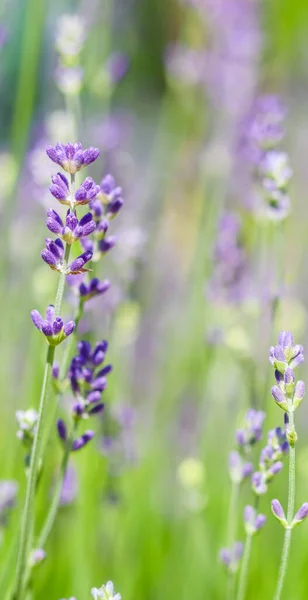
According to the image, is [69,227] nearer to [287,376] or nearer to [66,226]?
[66,226]

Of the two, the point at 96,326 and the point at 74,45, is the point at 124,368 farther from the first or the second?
the point at 74,45

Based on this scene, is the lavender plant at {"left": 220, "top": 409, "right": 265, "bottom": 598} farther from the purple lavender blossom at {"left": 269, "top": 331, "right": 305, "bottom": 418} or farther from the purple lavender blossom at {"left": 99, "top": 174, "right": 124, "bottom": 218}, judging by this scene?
the purple lavender blossom at {"left": 99, "top": 174, "right": 124, "bottom": 218}

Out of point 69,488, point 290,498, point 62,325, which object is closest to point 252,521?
point 290,498

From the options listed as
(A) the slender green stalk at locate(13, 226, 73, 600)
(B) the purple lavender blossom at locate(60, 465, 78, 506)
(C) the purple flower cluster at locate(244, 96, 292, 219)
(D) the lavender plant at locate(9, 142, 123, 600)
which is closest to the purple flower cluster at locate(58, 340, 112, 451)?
(D) the lavender plant at locate(9, 142, 123, 600)

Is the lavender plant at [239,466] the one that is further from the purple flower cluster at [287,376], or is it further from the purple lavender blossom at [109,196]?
the purple lavender blossom at [109,196]

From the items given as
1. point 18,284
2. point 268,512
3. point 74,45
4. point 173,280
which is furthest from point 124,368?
point 173,280
